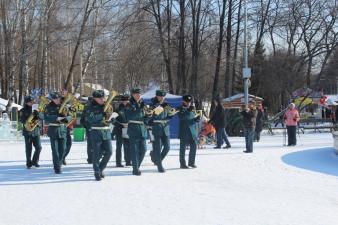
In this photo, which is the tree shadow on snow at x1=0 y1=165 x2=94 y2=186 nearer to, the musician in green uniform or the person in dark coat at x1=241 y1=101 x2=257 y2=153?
the musician in green uniform

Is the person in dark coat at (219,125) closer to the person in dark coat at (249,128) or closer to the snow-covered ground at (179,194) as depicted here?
the person in dark coat at (249,128)

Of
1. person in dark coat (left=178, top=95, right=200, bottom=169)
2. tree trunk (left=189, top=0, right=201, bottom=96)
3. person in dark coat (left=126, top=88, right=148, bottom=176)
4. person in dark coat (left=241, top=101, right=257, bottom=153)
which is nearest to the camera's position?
person in dark coat (left=126, top=88, right=148, bottom=176)

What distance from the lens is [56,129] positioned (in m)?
12.5

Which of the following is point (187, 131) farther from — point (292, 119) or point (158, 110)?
point (292, 119)

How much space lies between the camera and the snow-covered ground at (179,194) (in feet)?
25.4

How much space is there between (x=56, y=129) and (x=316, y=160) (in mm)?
6989

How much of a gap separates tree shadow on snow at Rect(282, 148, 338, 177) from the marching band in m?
2.92

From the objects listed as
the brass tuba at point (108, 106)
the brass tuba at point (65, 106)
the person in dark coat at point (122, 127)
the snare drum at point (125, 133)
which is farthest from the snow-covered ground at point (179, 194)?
the brass tuba at point (65, 106)

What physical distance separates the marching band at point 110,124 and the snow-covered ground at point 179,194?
16.5 inches

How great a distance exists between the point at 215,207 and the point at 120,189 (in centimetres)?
233

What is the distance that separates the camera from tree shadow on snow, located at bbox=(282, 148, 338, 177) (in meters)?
13.3

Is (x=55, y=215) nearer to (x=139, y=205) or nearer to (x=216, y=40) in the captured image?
(x=139, y=205)

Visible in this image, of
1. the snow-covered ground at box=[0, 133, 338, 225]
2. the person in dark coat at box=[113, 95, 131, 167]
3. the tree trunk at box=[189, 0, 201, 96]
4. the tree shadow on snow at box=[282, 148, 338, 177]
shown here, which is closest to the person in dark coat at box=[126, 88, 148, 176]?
the person in dark coat at box=[113, 95, 131, 167]

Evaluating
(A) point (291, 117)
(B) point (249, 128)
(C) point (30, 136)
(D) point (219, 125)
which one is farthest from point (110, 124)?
(A) point (291, 117)
